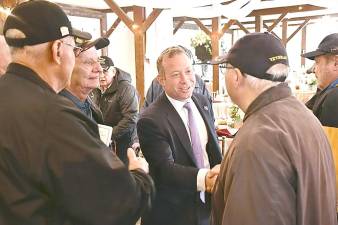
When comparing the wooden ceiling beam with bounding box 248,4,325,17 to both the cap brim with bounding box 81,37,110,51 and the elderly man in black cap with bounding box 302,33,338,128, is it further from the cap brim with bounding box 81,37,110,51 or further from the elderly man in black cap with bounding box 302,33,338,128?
the cap brim with bounding box 81,37,110,51

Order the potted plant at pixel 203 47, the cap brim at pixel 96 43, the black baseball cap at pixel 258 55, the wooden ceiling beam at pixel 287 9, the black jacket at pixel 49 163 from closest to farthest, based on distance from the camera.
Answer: the black jacket at pixel 49 163
the black baseball cap at pixel 258 55
the cap brim at pixel 96 43
the wooden ceiling beam at pixel 287 9
the potted plant at pixel 203 47

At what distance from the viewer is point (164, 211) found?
209cm

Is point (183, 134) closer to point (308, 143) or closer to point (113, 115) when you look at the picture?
point (308, 143)

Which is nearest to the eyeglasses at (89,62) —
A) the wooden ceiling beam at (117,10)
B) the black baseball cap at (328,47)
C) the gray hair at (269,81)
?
the gray hair at (269,81)

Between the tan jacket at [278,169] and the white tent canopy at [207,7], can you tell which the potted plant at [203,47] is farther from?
the tan jacket at [278,169]

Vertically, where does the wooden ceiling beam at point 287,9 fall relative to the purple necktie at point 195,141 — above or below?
above

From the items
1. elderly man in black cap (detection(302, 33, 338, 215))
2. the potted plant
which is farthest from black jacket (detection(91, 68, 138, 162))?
the potted plant

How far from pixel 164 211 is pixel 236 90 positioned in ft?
3.05

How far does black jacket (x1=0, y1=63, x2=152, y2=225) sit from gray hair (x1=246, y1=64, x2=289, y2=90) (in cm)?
61

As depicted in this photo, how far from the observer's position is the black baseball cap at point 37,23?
4.11 ft

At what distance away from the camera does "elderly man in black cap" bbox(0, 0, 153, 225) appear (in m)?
1.14

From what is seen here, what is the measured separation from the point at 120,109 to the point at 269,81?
7.91 feet

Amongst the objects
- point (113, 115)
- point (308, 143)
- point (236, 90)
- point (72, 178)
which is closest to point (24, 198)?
point (72, 178)

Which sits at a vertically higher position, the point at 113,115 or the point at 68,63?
the point at 68,63
